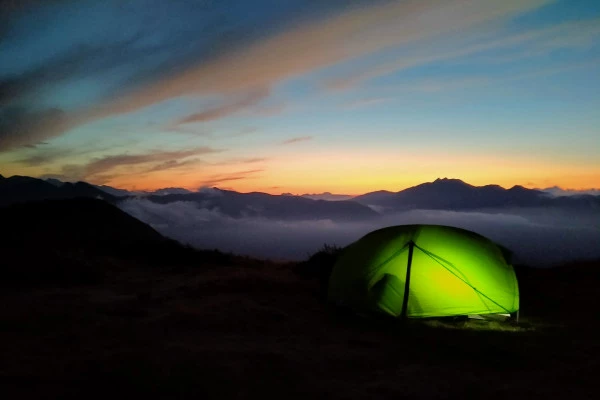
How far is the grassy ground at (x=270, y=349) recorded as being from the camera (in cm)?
548

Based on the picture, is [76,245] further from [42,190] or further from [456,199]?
[456,199]

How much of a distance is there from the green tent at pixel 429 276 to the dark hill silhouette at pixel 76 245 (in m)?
8.23

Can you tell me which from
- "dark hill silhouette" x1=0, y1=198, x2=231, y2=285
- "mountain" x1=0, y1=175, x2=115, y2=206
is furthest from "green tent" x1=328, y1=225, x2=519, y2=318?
"mountain" x1=0, y1=175, x2=115, y2=206

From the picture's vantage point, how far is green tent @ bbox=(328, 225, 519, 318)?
29.7ft

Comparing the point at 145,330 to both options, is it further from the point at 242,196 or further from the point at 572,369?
the point at 242,196

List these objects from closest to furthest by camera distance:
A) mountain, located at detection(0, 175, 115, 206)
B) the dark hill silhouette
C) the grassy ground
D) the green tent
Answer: the grassy ground < the green tent < the dark hill silhouette < mountain, located at detection(0, 175, 115, 206)

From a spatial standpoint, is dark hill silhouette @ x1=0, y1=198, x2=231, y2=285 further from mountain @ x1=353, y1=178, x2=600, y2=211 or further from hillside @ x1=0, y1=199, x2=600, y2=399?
mountain @ x1=353, y1=178, x2=600, y2=211

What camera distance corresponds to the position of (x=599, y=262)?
647 inches

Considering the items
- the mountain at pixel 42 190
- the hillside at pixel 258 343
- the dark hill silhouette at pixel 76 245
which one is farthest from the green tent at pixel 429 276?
the mountain at pixel 42 190

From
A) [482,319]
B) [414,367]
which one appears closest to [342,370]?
[414,367]

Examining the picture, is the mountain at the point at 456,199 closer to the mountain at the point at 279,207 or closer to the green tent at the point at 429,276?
the mountain at the point at 279,207

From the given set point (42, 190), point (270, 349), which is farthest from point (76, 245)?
point (42, 190)

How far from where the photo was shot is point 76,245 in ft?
63.8

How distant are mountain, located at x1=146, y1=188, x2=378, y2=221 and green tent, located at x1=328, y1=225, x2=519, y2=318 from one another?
77.6 meters
